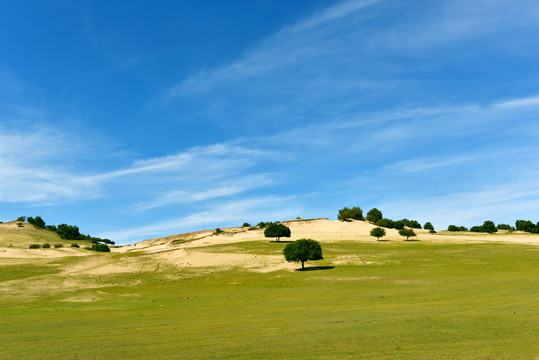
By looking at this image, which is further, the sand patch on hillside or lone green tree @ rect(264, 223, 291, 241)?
lone green tree @ rect(264, 223, 291, 241)

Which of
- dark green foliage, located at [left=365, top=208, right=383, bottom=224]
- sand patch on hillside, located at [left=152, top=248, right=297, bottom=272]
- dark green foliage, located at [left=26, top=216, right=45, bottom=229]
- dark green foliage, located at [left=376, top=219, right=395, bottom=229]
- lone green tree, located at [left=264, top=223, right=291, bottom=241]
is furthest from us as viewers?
dark green foliage, located at [left=365, top=208, right=383, bottom=224]

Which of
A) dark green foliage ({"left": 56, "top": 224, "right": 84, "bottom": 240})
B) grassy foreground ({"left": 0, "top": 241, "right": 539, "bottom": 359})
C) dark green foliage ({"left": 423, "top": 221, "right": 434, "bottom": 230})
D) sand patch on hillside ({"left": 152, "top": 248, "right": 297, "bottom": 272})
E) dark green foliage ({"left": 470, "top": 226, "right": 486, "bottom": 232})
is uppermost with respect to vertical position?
dark green foliage ({"left": 56, "top": 224, "right": 84, "bottom": 240})

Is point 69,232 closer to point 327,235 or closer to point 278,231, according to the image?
point 278,231

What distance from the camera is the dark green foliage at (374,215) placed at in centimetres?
18727

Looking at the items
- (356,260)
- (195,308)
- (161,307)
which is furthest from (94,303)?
(356,260)

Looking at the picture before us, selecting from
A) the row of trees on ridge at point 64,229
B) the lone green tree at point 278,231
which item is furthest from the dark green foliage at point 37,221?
the lone green tree at point 278,231

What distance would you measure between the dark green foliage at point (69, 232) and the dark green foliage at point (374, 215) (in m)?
132

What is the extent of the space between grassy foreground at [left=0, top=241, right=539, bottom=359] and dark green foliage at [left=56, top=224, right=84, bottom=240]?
98159 millimetres

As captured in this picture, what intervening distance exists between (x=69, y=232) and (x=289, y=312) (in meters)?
166

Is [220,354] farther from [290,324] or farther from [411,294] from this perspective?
[411,294]

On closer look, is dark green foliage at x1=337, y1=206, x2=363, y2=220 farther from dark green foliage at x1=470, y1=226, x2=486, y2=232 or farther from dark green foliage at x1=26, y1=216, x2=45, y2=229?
dark green foliage at x1=26, y1=216, x2=45, y2=229

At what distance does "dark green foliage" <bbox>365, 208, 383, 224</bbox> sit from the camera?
187 metres

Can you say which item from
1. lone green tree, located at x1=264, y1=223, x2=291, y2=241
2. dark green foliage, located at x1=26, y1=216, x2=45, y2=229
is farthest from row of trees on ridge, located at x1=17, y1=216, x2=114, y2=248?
lone green tree, located at x1=264, y1=223, x2=291, y2=241

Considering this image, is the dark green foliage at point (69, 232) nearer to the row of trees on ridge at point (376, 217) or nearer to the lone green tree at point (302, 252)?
the row of trees on ridge at point (376, 217)
